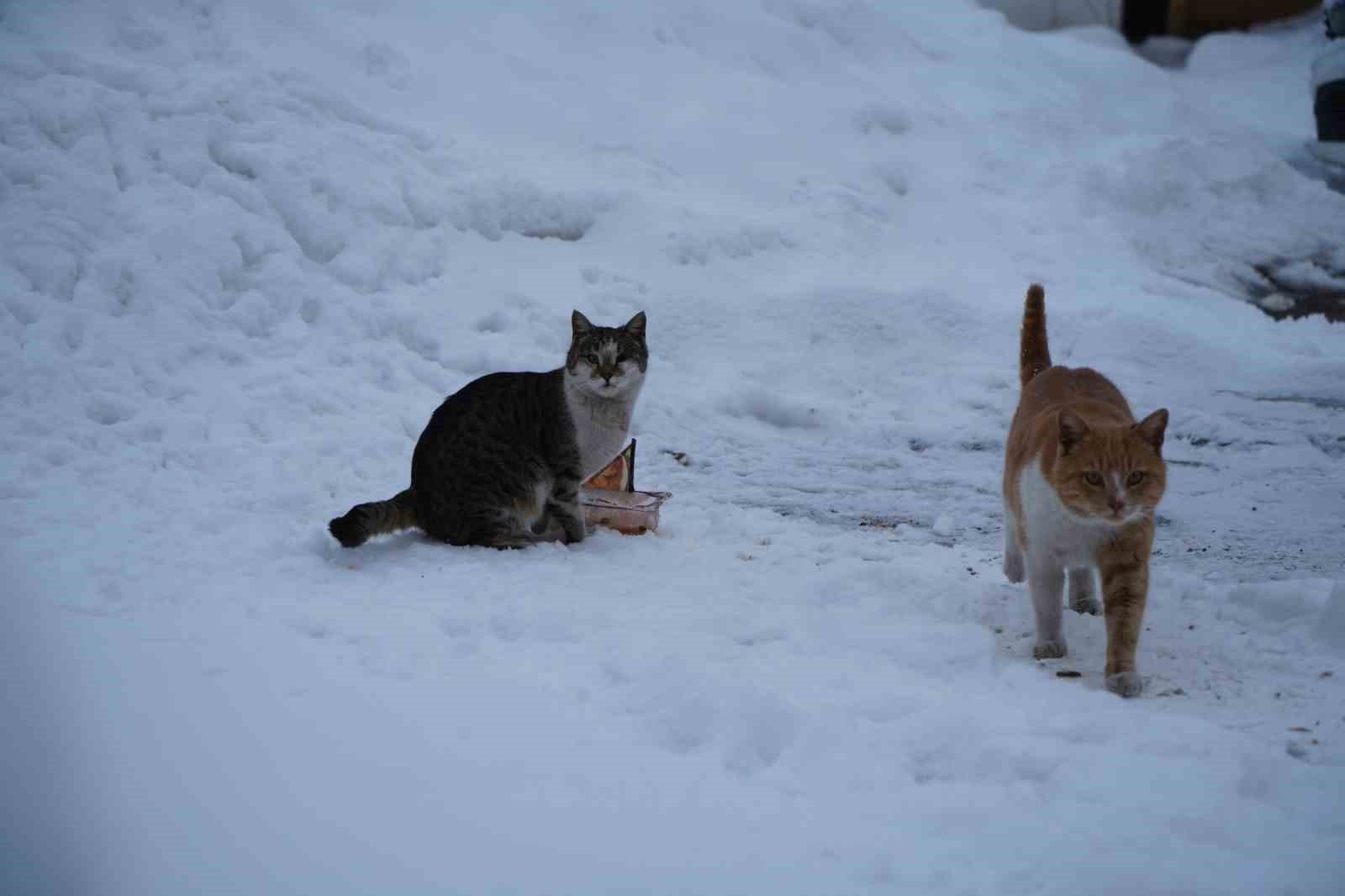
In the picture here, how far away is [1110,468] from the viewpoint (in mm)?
3281

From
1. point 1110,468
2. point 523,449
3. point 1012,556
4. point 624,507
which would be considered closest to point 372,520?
point 523,449

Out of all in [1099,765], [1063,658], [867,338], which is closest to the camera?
[1099,765]

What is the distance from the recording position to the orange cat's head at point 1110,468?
10.7 ft

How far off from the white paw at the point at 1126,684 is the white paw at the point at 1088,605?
0.82 meters

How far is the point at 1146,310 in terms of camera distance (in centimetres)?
809

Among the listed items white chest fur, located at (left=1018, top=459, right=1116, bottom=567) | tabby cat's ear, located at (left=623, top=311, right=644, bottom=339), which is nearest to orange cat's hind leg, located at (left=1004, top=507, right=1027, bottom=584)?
white chest fur, located at (left=1018, top=459, right=1116, bottom=567)

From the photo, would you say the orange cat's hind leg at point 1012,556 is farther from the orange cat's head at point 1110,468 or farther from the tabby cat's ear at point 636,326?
the tabby cat's ear at point 636,326

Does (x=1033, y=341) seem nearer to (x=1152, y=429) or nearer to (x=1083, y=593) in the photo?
(x=1083, y=593)

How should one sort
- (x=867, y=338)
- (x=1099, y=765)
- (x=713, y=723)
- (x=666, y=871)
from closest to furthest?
1. (x=666, y=871)
2. (x=1099, y=765)
3. (x=713, y=723)
4. (x=867, y=338)

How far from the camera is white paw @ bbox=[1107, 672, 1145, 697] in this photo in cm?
320

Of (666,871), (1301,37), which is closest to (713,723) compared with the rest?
(666,871)

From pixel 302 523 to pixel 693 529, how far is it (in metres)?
1.74

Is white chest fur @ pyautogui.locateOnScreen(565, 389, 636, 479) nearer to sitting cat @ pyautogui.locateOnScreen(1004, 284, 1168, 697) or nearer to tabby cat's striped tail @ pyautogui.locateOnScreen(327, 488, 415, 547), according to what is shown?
tabby cat's striped tail @ pyautogui.locateOnScreen(327, 488, 415, 547)

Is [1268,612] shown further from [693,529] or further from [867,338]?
[867,338]
